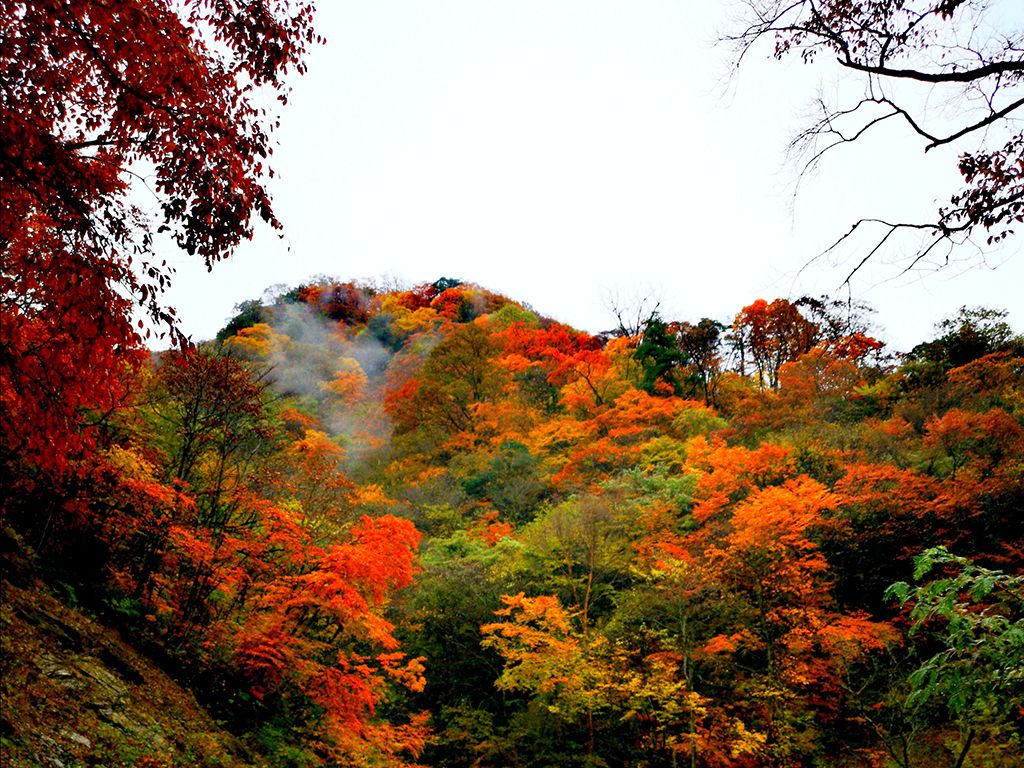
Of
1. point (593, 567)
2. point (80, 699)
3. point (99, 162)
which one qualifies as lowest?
point (80, 699)

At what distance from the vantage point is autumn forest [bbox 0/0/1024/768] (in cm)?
371

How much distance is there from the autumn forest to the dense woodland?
0.07m

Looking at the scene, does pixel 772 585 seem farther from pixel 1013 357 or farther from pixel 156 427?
pixel 156 427

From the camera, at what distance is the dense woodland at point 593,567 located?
757 cm

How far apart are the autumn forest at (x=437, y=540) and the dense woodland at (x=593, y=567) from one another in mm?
72

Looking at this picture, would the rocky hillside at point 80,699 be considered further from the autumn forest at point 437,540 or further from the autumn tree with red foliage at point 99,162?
the autumn tree with red foliage at point 99,162

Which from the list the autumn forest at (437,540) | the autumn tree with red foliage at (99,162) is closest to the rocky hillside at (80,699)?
the autumn forest at (437,540)

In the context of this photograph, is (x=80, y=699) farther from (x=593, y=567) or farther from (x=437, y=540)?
(x=437, y=540)

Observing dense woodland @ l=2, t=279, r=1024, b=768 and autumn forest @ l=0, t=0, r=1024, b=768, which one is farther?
dense woodland @ l=2, t=279, r=1024, b=768

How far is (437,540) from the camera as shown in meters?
17.0

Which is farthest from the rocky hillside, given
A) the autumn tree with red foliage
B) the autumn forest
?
the autumn tree with red foliage

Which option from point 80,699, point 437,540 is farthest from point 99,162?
point 437,540

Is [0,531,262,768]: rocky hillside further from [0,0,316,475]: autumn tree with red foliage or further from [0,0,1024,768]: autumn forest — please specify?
[0,0,316,475]: autumn tree with red foliage

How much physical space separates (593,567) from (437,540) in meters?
5.07
